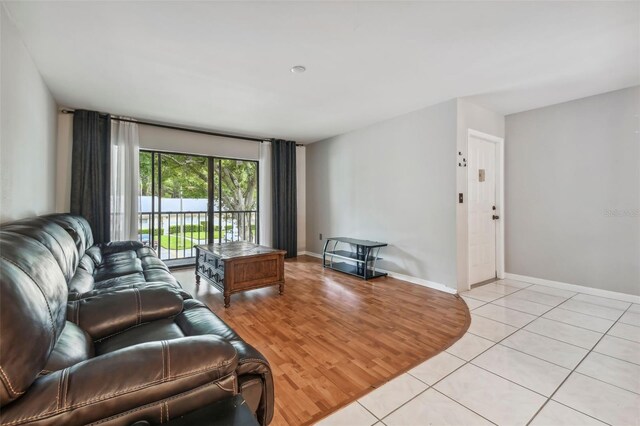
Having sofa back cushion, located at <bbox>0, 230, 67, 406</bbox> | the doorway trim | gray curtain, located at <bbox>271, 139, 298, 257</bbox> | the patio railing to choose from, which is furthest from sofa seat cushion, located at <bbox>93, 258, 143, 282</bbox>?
the doorway trim

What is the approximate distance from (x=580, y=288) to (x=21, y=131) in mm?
5820

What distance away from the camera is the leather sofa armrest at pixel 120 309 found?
141 cm

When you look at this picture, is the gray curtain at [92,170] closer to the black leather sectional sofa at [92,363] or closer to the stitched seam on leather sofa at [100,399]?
the black leather sectional sofa at [92,363]

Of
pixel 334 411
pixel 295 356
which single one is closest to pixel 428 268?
pixel 295 356

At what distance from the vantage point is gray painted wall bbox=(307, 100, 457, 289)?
3.55 meters

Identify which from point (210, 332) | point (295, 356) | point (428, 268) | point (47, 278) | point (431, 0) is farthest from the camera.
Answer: point (428, 268)

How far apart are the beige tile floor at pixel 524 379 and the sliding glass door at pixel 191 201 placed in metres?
4.21

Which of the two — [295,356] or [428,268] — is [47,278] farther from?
[428,268]

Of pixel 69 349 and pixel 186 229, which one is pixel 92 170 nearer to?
pixel 186 229

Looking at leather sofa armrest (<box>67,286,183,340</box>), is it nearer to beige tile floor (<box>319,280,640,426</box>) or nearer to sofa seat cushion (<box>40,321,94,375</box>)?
sofa seat cushion (<box>40,321,94,375</box>)

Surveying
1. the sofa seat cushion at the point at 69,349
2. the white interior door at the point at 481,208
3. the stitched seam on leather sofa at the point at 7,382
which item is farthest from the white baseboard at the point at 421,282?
the stitched seam on leather sofa at the point at 7,382

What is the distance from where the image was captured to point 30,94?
2.42m

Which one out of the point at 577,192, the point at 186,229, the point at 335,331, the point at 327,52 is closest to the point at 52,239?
the point at 335,331

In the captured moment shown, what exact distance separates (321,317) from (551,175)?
3.43 meters
